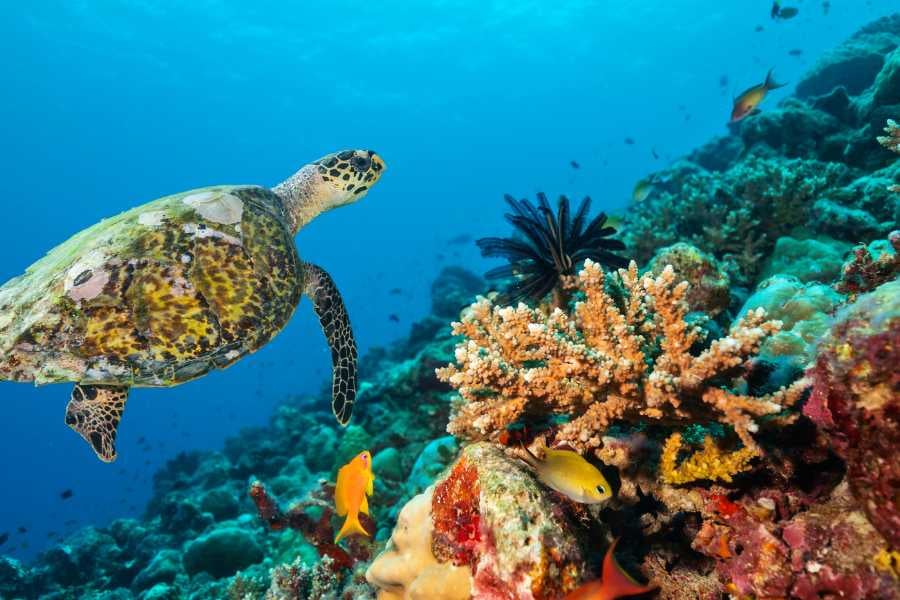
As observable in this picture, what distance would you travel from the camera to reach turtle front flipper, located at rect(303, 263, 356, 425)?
4398 mm

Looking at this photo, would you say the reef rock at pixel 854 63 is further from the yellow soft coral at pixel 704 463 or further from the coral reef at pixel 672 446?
the yellow soft coral at pixel 704 463

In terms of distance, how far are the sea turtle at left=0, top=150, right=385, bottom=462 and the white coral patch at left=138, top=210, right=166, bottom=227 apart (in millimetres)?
10

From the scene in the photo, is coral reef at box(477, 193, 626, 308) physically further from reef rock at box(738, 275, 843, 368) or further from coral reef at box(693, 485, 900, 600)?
coral reef at box(693, 485, 900, 600)

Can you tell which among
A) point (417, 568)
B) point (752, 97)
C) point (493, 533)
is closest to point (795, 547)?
point (493, 533)

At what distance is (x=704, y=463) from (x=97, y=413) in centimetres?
411

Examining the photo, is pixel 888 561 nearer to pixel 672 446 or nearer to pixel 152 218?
pixel 672 446

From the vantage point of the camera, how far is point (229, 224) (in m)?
3.79

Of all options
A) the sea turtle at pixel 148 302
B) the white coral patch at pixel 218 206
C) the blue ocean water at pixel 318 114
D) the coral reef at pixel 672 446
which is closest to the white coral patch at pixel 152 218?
the sea turtle at pixel 148 302

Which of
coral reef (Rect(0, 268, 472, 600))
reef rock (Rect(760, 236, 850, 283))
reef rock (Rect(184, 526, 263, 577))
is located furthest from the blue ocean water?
reef rock (Rect(760, 236, 850, 283))

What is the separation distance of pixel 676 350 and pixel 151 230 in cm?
375

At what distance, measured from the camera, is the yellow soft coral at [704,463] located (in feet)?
6.34

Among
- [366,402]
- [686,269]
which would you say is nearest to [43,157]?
[366,402]

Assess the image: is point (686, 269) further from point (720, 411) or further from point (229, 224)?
point (229, 224)

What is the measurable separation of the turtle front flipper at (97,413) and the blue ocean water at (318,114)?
119ft
